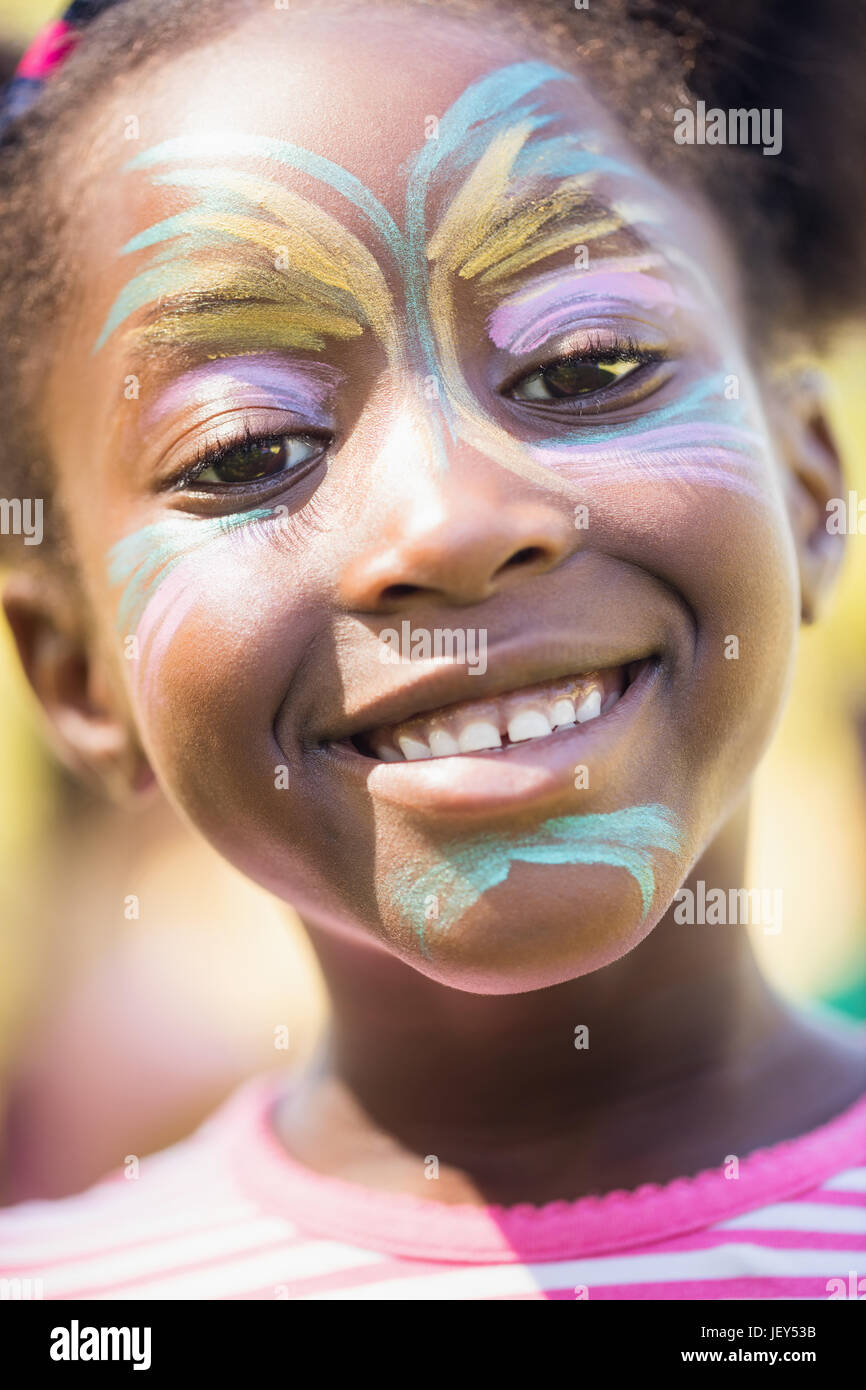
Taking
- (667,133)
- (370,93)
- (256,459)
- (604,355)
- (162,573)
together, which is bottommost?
(162,573)

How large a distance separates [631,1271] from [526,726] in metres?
0.70

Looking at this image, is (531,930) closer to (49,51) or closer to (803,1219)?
(803,1219)

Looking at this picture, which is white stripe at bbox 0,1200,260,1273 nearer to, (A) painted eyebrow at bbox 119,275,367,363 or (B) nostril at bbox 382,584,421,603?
(B) nostril at bbox 382,584,421,603

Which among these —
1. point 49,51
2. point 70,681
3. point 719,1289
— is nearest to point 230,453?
point 70,681

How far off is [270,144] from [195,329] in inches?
9.0

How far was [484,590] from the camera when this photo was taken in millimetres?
1370

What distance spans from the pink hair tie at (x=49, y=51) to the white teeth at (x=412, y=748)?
3.62 feet

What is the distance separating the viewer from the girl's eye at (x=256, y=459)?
151cm

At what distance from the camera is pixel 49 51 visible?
183cm

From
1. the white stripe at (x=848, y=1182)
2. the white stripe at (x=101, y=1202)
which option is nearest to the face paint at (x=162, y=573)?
the white stripe at (x=101, y=1202)

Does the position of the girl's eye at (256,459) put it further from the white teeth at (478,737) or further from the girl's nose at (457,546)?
the white teeth at (478,737)

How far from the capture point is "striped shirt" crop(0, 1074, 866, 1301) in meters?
1.58
